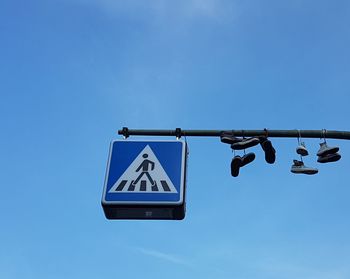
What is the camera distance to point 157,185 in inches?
162

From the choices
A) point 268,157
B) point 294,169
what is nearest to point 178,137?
point 268,157

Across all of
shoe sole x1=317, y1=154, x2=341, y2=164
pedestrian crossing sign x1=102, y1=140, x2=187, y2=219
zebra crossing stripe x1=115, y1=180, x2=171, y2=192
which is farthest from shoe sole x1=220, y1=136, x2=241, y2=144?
zebra crossing stripe x1=115, y1=180, x2=171, y2=192

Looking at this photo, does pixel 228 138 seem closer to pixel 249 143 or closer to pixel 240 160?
pixel 249 143

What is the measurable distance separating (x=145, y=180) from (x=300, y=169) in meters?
2.16

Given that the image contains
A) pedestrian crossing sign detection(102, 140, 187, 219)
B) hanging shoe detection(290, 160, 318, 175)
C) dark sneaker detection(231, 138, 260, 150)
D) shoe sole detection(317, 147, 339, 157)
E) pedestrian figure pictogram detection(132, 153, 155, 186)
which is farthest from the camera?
hanging shoe detection(290, 160, 318, 175)

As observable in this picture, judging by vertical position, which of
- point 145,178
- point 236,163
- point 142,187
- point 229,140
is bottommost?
point 142,187

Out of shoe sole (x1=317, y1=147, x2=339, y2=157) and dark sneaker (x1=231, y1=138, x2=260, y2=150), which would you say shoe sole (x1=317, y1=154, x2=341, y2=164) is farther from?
dark sneaker (x1=231, y1=138, x2=260, y2=150)

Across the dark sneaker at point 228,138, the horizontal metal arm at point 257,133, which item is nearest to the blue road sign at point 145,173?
the horizontal metal arm at point 257,133

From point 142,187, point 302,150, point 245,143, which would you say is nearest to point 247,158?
point 245,143

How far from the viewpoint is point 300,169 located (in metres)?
5.54

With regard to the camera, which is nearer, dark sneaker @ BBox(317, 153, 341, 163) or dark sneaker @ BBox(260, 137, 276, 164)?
dark sneaker @ BBox(260, 137, 276, 164)

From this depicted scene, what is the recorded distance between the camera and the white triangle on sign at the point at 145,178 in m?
4.10

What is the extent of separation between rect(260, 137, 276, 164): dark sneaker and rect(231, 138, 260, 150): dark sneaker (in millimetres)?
71

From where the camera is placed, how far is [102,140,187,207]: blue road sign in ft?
13.2
